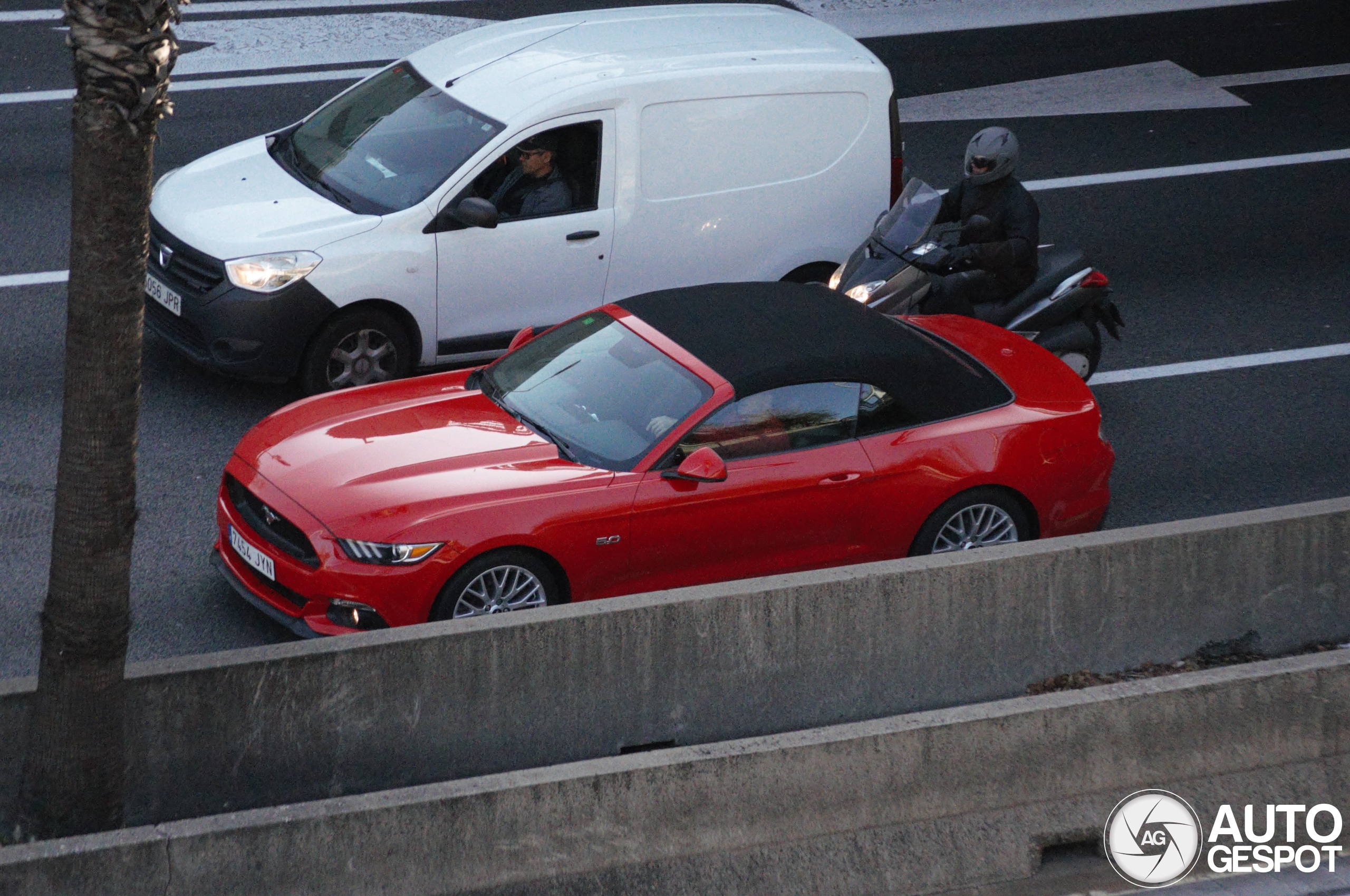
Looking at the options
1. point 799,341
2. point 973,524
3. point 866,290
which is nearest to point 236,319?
point 799,341

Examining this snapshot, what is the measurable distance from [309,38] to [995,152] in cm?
811

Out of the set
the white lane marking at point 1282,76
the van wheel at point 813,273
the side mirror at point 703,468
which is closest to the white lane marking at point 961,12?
the white lane marking at point 1282,76

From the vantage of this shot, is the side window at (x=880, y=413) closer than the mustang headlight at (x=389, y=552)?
No

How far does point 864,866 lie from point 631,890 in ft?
2.88

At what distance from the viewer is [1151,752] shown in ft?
20.2

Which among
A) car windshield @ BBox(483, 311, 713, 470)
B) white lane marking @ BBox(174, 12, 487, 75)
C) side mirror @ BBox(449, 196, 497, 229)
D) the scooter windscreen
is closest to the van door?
side mirror @ BBox(449, 196, 497, 229)

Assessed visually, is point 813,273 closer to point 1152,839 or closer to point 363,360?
point 363,360

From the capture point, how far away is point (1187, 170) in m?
13.6

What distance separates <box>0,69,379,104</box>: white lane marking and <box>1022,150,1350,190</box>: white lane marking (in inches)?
243

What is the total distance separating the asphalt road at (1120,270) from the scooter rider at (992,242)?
1011 millimetres

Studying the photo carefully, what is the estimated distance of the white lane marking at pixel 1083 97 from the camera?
47.2ft

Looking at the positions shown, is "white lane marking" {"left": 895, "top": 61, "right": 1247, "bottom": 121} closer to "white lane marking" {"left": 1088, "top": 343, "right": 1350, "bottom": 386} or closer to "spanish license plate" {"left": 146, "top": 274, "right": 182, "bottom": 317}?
"white lane marking" {"left": 1088, "top": 343, "right": 1350, "bottom": 386}

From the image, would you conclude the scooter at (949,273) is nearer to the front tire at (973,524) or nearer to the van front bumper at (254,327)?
the front tire at (973,524)

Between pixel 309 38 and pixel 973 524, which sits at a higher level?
pixel 309 38
